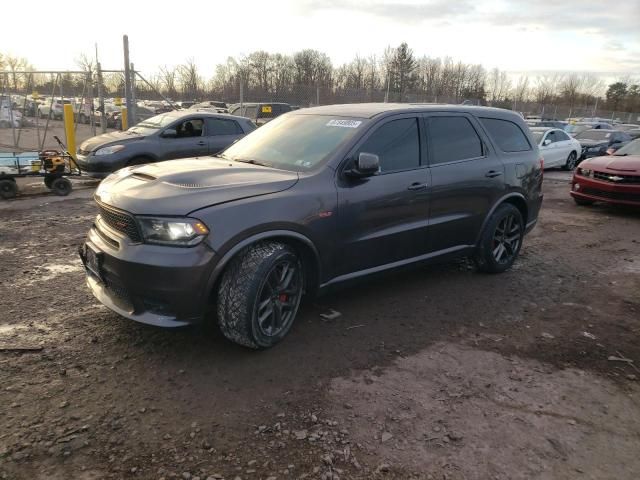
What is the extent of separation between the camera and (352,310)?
14.7ft

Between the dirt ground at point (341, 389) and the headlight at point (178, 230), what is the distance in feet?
2.21

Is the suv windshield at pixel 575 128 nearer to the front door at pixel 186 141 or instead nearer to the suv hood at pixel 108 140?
the front door at pixel 186 141

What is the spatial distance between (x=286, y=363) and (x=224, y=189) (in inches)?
52.1

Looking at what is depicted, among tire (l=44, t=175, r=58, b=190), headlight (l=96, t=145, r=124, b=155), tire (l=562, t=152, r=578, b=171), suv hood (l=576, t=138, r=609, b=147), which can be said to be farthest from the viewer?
suv hood (l=576, t=138, r=609, b=147)

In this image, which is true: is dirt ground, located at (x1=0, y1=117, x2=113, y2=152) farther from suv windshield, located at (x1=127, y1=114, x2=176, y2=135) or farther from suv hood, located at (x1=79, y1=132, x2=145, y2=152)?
suv windshield, located at (x1=127, y1=114, x2=176, y2=135)

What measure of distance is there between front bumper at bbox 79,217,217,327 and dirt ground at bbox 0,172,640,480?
0.30 metres

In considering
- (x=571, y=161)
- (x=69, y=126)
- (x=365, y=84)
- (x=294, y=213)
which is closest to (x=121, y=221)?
(x=294, y=213)

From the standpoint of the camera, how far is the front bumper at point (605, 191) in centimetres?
894

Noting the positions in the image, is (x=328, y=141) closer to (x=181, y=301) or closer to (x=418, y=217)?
(x=418, y=217)

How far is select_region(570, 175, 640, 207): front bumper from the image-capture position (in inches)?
352

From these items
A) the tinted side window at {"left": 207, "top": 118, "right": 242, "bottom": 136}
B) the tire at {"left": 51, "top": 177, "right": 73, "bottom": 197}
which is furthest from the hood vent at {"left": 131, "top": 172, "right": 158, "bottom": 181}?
the tinted side window at {"left": 207, "top": 118, "right": 242, "bottom": 136}

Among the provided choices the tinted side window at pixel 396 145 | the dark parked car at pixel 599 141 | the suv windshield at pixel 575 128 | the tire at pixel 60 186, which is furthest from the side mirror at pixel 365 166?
the suv windshield at pixel 575 128

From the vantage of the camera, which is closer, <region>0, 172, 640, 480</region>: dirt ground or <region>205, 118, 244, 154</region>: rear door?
<region>0, 172, 640, 480</region>: dirt ground

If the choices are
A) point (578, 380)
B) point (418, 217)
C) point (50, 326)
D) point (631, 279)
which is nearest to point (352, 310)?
point (418, 217)
